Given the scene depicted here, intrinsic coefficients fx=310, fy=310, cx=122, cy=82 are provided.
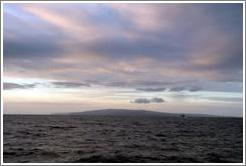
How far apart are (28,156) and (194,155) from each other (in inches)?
256

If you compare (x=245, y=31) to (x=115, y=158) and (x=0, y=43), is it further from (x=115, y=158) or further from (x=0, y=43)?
(x=115, y=158)

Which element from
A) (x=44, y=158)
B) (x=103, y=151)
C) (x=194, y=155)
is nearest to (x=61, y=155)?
(x=44, y=158)

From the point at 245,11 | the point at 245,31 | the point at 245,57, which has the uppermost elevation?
the point at 245,11

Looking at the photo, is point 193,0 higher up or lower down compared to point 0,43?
higher up

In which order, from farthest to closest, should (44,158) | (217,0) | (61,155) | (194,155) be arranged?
(194,155)
(61,155)
(44,158)
(217,0)

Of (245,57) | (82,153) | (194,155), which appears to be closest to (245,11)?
(245,57)

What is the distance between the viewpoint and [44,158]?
11.0m

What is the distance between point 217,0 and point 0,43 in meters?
4.36

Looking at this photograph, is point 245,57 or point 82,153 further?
point 82,153

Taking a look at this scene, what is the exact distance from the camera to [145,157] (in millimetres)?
11656

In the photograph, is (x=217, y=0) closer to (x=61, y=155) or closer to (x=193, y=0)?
(x=193, y=0)

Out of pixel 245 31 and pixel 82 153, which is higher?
pixel 245 31

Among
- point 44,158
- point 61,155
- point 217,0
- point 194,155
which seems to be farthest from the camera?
point 194,155

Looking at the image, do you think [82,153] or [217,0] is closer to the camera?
[217,0]
